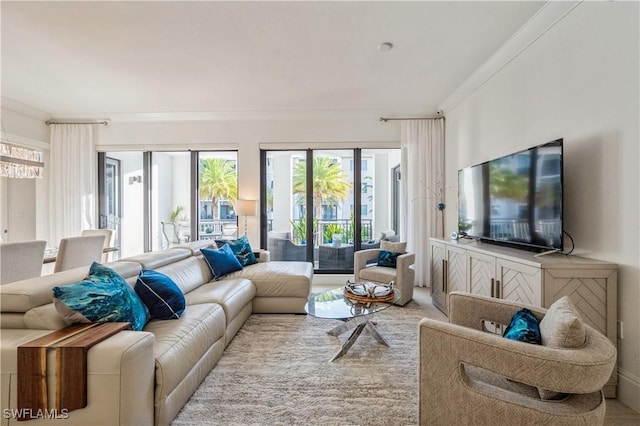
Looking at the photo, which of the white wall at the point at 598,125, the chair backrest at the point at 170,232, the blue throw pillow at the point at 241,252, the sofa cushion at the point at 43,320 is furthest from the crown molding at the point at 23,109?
the white wall at the point at 598,125

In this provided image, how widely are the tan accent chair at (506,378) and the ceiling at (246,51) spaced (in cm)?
235

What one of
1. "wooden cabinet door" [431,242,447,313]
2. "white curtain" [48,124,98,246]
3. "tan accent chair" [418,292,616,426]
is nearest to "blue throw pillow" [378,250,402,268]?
"wooden cabinet door" [431,242,447,313]

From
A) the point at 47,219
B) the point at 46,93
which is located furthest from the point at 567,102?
the point at 47,219

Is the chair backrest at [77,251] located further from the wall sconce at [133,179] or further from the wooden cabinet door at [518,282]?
the wooden cabinet door at [518,282]

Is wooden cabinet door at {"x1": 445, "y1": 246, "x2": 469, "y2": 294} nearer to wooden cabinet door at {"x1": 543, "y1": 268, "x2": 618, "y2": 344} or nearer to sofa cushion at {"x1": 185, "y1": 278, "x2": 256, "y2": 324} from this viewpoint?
wooden cabinet door at {"x1": 543, "y1": 268, "x2": 618, "y2": 344}

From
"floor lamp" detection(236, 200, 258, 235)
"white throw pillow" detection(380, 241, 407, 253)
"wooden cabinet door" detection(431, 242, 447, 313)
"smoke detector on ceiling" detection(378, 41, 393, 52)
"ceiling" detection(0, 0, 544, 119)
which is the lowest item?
"wooden cabinet door" detection(431, 242, 447, 313)

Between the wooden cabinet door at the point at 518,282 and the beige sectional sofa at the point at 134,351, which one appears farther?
the wooden cabinet door at the point at 518,282

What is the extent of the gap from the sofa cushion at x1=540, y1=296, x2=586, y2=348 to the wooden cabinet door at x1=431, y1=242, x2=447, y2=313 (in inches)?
83.5

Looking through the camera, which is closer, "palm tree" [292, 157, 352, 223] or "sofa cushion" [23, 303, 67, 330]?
"sofa cushion" [23, 303, 67, 330]

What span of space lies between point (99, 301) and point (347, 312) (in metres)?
1.72

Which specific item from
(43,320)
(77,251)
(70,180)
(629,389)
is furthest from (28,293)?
(70,180)

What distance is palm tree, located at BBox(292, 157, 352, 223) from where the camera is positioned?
17.0 feet

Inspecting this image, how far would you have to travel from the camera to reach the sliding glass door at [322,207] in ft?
15.9

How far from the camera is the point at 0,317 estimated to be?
153 cm
